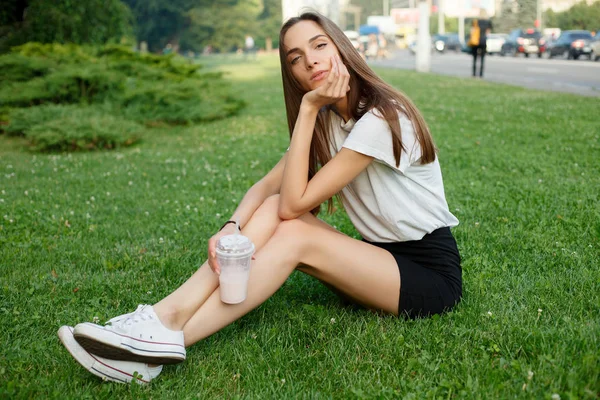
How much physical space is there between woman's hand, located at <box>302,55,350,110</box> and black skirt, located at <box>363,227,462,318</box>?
0.74 m

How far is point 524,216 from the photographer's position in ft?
14.2

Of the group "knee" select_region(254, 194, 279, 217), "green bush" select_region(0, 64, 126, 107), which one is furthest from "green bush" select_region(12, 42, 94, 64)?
"knee" select_region(254, 194, 279, 217)

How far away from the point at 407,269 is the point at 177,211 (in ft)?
8.92

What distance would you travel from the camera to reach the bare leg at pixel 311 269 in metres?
2.43

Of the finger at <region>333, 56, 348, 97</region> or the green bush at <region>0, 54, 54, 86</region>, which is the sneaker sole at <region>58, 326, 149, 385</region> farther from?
the green bush at <region>0, 54, 54, 86</region>

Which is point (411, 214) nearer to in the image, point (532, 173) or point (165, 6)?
point (532, 173)

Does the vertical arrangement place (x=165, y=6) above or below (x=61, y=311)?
above

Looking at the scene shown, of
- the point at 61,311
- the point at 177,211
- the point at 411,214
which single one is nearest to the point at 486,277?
the point at 411,214

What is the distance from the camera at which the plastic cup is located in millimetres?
2232

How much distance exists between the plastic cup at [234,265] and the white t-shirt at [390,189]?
652 mm

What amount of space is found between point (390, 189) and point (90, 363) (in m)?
1.43

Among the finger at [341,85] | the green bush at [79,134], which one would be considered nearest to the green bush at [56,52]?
the green bush at [79,134]

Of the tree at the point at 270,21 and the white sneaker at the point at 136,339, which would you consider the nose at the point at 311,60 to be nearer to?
the white sneaker at the point at 136,339

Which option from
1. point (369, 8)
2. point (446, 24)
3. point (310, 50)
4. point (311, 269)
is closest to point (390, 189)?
point (311, 269)
